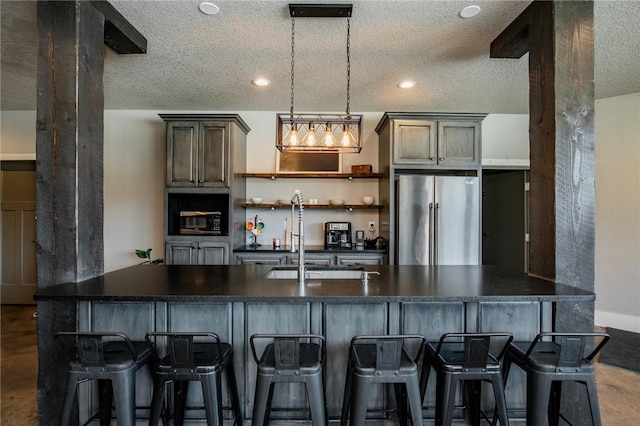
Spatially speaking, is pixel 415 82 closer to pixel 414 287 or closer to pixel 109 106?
pixel 414 287

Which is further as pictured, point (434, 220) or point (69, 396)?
point (434, 220)

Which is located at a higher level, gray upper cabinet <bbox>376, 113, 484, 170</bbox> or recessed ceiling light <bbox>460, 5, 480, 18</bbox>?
recessed ceiling light <bbox>460, 5, 480, 18</bbox>

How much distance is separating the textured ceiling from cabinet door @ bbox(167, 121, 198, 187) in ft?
1.27

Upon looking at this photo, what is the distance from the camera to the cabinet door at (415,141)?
12.9 ft

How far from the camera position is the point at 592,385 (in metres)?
1.57

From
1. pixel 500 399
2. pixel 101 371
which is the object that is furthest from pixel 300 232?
pixel 500 399

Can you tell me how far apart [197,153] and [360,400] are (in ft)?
10.9

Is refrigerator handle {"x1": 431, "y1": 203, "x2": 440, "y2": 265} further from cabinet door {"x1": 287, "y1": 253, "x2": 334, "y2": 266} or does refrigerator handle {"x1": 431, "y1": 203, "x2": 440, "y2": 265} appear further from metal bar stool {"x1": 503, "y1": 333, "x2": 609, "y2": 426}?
metal bar stool {"x1": 503, "y1": 333, "x2": 609, "y2": 426}

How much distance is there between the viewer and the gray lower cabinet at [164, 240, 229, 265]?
3896 mm

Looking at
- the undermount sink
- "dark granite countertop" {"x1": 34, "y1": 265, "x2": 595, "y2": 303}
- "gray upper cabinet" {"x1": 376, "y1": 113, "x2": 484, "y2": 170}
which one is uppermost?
"gray upper cabinet" {"x1": 376, "y1": 113, "x2": 484, "y2": 170}

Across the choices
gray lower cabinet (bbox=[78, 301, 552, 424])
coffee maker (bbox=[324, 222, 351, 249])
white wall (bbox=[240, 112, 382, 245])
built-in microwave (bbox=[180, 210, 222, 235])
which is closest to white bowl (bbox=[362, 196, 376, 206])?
white wall (bbox=[240, 112, 382, 245])

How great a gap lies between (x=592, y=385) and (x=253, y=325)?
5.67 ft

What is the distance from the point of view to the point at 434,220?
12.4 ft

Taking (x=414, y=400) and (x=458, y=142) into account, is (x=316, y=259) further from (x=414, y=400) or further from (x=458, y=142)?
(x=414, y=400)
